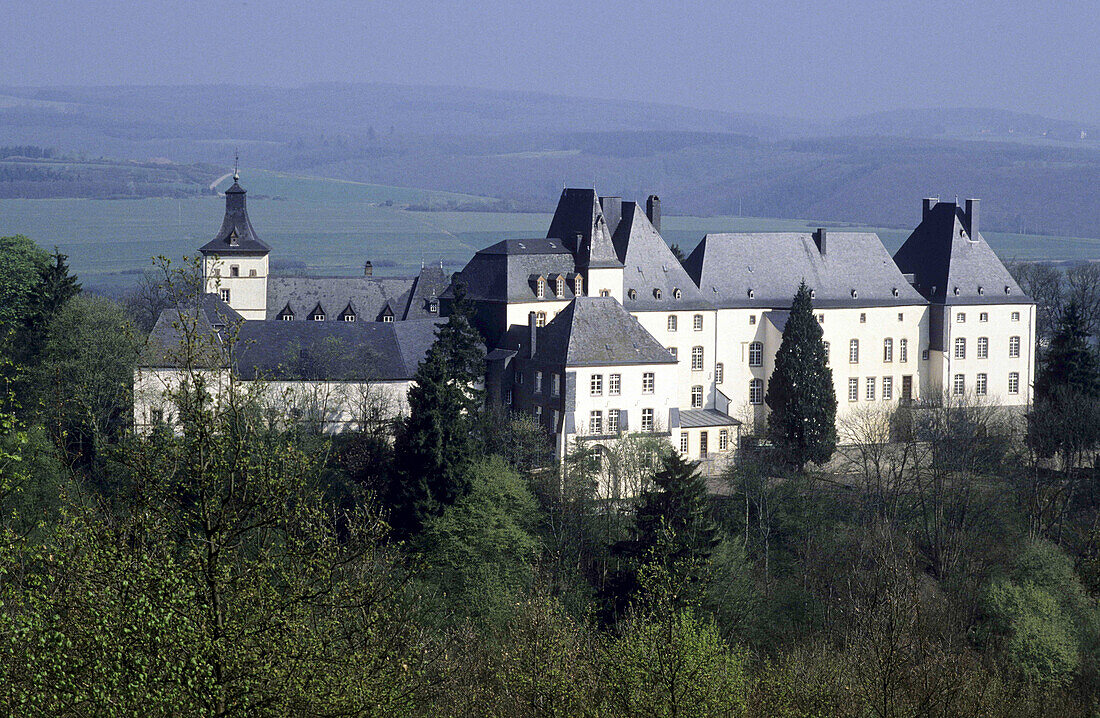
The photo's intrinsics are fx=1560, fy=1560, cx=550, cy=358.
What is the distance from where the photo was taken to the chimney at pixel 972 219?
3049 inches

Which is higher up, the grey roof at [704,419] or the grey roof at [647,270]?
the grey roof at [647,270]

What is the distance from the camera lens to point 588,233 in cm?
6794

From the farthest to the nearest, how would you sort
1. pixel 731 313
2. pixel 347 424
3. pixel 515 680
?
pixel 731 313 < pixel 347 424 < pixel 515 680

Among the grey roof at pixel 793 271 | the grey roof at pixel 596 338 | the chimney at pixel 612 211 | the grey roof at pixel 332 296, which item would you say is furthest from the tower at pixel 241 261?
the grey roof at pixel 596 338

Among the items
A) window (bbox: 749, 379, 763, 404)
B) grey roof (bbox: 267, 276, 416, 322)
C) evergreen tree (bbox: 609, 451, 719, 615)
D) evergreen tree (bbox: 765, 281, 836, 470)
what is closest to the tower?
grey roof (bbox: 267, 276, 416, 322)

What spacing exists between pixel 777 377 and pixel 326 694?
157 feet

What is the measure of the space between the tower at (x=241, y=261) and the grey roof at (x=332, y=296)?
2.09 feet

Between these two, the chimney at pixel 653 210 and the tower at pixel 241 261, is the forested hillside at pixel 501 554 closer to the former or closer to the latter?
the tower at pixel 241 261

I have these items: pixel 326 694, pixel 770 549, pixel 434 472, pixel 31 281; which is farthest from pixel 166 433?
pixel 31 281

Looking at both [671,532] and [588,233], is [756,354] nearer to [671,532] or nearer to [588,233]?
[588,233]

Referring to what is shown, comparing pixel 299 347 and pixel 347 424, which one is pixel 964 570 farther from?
pixel 299 347

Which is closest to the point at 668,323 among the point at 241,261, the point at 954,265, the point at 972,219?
the point at 954,265

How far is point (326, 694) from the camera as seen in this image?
19375mm

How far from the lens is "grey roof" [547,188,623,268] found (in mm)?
67750
